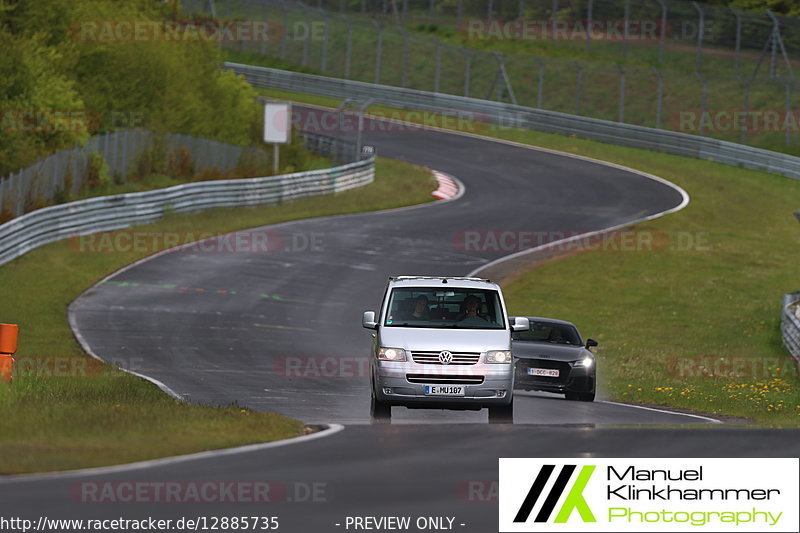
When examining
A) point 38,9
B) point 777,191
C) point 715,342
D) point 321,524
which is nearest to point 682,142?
point 777,191

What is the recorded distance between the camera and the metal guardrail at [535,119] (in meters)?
59.8

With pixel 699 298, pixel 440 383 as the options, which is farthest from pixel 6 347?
pixel 699 298

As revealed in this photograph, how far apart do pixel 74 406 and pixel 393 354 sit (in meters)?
3.88

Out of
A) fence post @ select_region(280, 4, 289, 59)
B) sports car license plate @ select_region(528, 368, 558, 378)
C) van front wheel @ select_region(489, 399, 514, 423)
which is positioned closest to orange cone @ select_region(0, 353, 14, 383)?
van front wheel @ select_region(489, 399, 514, 423)

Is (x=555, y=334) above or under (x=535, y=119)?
above

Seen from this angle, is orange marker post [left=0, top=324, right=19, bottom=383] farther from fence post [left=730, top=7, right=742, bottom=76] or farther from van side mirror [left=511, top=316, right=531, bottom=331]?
fence post [left=730, top=7, right=742, bottom=76]

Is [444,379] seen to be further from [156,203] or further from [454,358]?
[156,203]

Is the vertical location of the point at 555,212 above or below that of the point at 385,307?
below

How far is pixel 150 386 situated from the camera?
20234 millimetres

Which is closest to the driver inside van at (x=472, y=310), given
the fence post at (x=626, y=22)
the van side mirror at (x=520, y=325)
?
the van side mirror at (x=520, y=325)

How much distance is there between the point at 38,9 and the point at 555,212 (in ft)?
72.1

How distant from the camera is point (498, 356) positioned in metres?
16.2

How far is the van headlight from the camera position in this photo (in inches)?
632

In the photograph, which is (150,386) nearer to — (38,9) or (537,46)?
(38,9)
